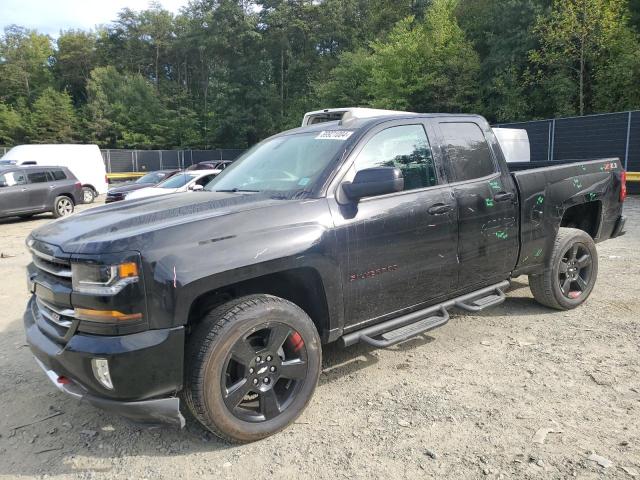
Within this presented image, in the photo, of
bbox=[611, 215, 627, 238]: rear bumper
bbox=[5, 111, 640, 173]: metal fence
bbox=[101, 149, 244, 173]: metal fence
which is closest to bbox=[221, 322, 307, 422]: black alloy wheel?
bbox=[611, 215, 627, 238]: rear bumper

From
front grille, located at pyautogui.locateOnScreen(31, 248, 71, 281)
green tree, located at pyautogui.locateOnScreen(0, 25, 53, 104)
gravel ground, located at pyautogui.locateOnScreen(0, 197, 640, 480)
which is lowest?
gravel ground, located at pyautogui.locateOnScreen(0, 197, 640, 480)

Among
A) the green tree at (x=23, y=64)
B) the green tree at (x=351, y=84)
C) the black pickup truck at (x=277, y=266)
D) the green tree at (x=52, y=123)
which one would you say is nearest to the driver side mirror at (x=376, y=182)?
the black pickup truck at (x=277, y=266)

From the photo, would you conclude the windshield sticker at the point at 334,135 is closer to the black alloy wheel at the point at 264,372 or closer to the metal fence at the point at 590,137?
the black alloy wheel at the point at 264,372

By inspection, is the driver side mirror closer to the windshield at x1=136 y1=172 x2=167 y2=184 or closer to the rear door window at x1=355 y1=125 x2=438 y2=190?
the rear door window at x1=355 y1=125 x2=438 y2=190

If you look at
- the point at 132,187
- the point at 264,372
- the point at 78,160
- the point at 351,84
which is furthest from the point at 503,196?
the point at 351,84

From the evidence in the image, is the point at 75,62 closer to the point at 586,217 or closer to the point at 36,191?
the point at 36,191

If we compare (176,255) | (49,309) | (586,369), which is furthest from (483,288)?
(49,309)

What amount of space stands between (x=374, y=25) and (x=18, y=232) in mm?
39770

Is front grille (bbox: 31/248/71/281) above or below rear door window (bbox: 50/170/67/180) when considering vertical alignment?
below

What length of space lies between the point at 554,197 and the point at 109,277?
3.87 meters

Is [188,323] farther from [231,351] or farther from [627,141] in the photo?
[627,141]

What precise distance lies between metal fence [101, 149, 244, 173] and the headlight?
116 ft

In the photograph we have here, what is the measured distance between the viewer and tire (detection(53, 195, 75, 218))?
47.8 feet

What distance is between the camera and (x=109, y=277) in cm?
239
